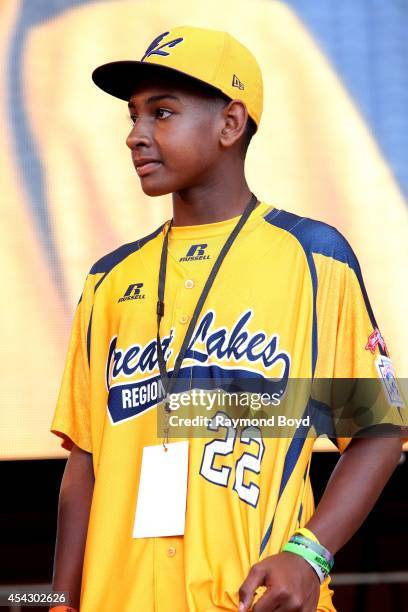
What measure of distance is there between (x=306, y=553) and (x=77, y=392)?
60 cm

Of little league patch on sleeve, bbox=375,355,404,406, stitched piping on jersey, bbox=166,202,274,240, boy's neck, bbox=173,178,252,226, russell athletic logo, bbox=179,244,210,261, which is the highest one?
boy's neck, bbox=173,178,252,226

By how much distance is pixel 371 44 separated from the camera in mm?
3285

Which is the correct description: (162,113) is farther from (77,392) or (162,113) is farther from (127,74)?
(77,392)

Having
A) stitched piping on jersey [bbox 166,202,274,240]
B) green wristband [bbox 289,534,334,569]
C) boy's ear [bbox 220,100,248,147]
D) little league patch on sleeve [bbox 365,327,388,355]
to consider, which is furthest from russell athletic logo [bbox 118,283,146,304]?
green wristband [bbox 289,534,334,569]

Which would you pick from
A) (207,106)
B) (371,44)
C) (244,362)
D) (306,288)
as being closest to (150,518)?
(244,362)

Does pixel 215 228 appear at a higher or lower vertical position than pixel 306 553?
higher

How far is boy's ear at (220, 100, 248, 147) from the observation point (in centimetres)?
186

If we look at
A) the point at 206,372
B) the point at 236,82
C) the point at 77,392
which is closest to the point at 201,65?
the point at 236,82

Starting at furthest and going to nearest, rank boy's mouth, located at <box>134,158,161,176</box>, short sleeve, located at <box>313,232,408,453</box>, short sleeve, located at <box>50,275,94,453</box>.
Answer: short sleeve, located at <box>50,275,94,453</box>, boy's mouth, located at <box>134,158,161,176</box>, short sleeve, located at <box>313,232,408,453</box>

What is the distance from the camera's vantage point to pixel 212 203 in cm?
188

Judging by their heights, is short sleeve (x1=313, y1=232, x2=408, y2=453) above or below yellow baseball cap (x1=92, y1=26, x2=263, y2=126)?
below

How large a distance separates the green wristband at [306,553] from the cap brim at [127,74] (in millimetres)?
786

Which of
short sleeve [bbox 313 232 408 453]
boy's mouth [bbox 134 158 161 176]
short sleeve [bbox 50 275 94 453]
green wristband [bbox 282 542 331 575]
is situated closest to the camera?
green wristband [bbox 282 542 331 575]

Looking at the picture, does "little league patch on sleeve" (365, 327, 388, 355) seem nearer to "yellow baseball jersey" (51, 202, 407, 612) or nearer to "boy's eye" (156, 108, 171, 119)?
"yellow baseball jersey" (51, 202, 407, 612)
